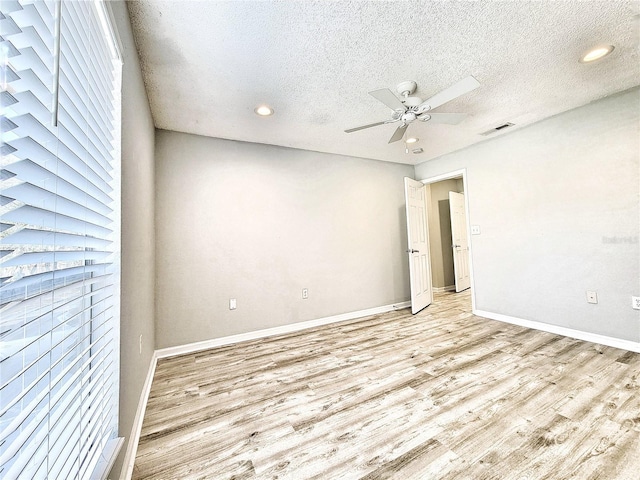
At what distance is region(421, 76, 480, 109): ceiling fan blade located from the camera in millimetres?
1696

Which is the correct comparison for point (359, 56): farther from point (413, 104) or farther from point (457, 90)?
point (457, 90)

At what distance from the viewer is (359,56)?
1.86 metres

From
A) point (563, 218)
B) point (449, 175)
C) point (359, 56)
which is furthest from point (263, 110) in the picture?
point (563, 218)

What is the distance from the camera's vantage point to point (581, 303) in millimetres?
2734

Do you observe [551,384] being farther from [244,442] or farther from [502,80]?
[502,80]

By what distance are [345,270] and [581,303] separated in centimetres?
264

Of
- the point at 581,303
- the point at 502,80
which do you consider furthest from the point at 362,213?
the point at 581,303

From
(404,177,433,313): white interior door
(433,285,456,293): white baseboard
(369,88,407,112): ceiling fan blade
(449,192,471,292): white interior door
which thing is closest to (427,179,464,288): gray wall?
(433,285,456,293): white baseboard

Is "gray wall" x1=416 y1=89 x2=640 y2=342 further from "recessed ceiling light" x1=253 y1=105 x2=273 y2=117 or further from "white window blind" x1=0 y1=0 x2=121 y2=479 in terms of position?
"white window blind" x1=0 y1=0 x2=121 y2=479

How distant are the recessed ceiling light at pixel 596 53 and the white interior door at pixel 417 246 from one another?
2.20 m

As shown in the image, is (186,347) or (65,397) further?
(186,347)

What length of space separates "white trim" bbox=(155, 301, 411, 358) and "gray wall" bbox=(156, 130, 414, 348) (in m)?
0.06

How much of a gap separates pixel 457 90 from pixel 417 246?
2.71m

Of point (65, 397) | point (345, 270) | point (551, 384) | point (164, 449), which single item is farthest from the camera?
point (345, 270)
